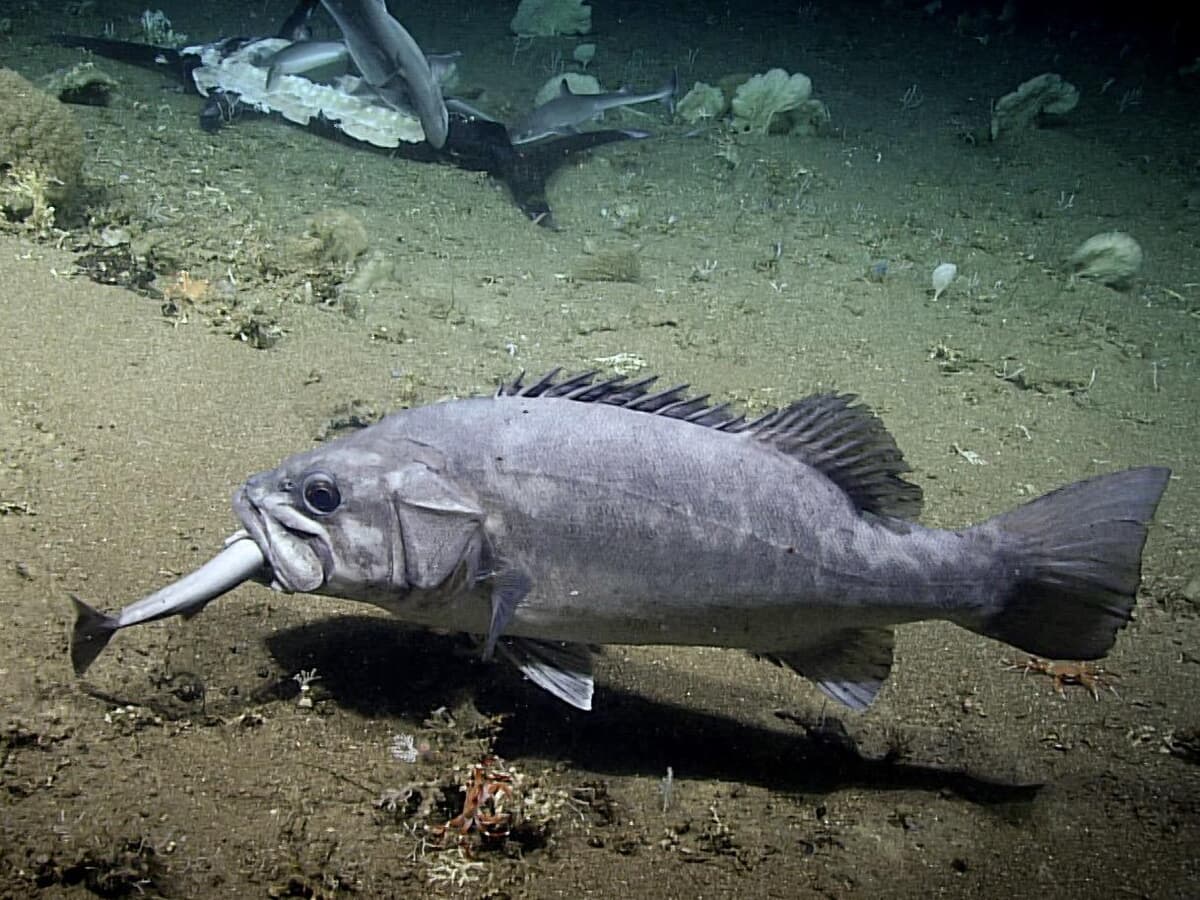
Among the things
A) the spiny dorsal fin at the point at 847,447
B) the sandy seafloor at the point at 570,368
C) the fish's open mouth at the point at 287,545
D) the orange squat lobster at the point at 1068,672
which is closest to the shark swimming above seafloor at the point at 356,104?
the sandy seafloor at the point at 570,368

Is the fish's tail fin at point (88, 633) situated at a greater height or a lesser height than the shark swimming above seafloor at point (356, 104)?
greater

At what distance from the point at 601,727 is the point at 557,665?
0.53m

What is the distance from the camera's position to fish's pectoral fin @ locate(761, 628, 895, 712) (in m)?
3.34

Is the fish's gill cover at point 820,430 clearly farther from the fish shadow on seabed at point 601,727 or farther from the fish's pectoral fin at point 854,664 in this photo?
the fish shadow on seabed at point 601,727

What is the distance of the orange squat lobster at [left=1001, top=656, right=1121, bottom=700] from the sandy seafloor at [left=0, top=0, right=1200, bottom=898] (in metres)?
0.06

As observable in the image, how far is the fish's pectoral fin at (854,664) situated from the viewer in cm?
334

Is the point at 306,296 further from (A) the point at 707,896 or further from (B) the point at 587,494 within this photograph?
(A) the point at 707,896

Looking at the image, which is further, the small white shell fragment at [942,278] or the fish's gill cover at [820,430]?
the small white shell fragment at [942,278]

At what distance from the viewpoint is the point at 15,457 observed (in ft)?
13.1

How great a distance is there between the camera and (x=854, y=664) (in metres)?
3.37

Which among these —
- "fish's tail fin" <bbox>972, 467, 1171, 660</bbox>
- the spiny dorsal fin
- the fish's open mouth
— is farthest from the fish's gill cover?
the fish's open mouth

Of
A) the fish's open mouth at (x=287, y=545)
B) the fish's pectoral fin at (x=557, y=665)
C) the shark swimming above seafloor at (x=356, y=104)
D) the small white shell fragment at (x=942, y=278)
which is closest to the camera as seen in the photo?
the fish's open mouth at (x=287, y=545)

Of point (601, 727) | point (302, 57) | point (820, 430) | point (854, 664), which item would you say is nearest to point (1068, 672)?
point (854, 664)

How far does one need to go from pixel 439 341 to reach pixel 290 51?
17.0 feet
